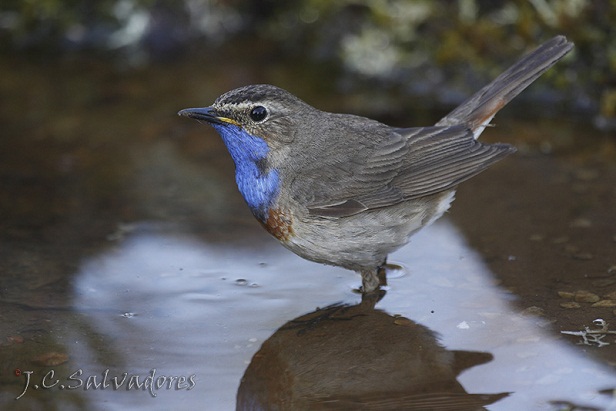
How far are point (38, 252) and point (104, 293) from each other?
0.73 metres

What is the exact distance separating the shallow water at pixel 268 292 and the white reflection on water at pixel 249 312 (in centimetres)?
1

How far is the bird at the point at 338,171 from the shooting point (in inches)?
194

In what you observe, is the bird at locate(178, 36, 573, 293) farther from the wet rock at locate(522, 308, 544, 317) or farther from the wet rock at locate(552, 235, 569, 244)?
the wet rock at locate(522, 308, 544, 317)

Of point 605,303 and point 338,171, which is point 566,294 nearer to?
point 605,303

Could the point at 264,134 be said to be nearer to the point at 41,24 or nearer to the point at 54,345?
the point at 54,345

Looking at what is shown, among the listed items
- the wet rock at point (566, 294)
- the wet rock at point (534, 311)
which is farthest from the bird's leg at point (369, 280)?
the wet rock at point (566, 294)

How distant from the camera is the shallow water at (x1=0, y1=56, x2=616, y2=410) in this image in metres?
3.99

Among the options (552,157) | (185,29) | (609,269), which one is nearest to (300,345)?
(609,269)

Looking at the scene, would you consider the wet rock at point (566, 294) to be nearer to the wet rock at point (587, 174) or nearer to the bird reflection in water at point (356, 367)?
the bird reflection in water at point (356, 367)

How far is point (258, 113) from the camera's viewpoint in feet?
16.5

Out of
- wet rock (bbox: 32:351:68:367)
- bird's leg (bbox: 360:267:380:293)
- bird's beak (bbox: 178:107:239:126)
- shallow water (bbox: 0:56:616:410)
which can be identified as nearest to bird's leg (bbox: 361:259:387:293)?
bird's leg (bbox: 360:267:380:293)

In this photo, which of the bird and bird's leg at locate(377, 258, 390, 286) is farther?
bird's leg at locate(377, 258, 390, 286)

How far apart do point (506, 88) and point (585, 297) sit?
1.61 meters

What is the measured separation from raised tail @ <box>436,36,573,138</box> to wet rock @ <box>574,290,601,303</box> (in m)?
1.40
